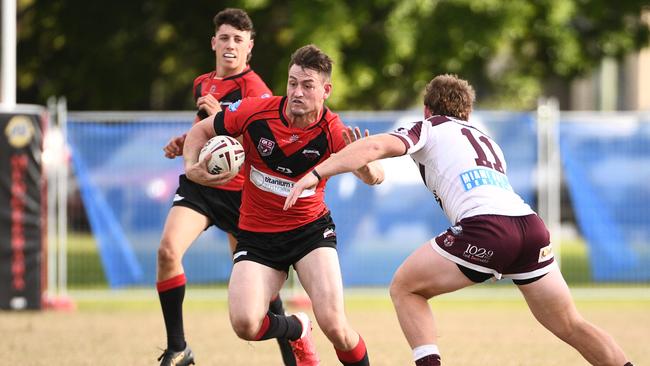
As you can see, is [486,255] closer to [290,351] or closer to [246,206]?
[246,206]

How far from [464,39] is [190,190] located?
34.5 ft

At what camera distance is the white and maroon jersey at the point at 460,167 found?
262 inches

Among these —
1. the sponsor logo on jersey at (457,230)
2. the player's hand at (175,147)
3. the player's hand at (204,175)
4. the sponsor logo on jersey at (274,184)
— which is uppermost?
the player's hand at (175,147)

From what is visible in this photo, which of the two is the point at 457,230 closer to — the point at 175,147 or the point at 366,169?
the point at 366,169

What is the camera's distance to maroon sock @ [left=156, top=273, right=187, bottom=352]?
8.55 meters

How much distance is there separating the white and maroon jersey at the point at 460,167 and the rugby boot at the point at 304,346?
1.52 m

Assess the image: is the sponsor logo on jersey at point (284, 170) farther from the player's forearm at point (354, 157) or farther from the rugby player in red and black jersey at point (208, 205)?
the rugby player in red and black jersey at point (208, 205)

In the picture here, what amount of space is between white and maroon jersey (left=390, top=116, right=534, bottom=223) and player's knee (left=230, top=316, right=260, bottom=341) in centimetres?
139

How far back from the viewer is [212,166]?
720cm

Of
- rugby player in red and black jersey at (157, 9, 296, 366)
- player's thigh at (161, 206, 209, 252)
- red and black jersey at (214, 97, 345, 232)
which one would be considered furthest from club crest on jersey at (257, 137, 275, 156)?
player's thigh at (161, 206, 209, 252)

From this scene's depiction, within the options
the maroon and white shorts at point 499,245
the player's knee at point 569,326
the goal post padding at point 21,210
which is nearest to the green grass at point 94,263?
the goal post padding at point 21,210

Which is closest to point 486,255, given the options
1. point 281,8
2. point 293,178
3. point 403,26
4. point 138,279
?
point 293,178

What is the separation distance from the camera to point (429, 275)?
21.9 ft

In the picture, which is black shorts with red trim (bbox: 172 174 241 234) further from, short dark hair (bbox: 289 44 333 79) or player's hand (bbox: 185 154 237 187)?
short dark hair (bbox: 289 44 333 79)
